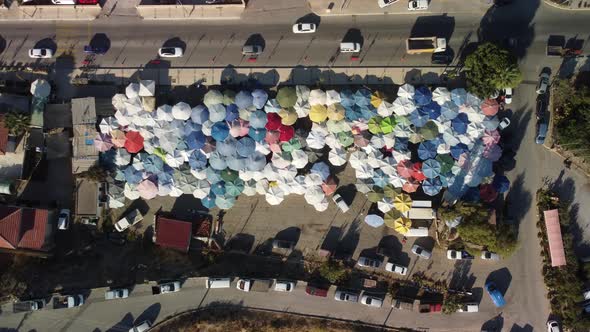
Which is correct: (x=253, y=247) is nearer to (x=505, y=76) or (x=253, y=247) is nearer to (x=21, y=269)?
(x=21, y=269)

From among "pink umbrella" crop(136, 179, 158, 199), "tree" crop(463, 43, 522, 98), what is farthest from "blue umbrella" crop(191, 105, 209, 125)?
"tree" crop(463, 43, 522, 98)

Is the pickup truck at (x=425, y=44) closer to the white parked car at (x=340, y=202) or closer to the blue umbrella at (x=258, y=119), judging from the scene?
the blue umbrella at (x=258, y=119)

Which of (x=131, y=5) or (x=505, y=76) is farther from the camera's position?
(x=131, y=5)

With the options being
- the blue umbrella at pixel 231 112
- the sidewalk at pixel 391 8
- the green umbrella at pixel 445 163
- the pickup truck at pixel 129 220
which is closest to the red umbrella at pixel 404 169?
the green umbrella at pixel 445 163

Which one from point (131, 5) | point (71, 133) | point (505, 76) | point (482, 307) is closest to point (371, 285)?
point (482, 307)

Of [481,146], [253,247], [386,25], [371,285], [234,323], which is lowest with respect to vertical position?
[234,323]

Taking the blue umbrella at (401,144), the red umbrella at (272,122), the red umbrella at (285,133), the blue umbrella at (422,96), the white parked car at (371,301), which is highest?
the blue umbrella at (422,96)
